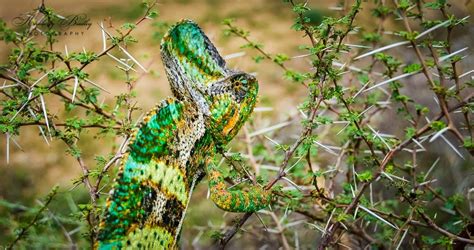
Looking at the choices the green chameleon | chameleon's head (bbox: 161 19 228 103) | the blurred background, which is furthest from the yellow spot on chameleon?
the blurred background

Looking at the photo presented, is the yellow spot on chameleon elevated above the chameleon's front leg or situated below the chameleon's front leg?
above

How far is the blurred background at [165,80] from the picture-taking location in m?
5.06

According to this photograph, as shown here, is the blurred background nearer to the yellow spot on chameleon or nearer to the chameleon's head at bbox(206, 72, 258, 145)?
the chameleon's head at bbox(206, 72, 258, 145)

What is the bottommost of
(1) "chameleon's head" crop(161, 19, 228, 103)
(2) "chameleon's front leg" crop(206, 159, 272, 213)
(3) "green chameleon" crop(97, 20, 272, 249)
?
(2) "chameleon's front leg" crop(206, 159, 272, 213)

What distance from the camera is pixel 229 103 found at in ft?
9.96

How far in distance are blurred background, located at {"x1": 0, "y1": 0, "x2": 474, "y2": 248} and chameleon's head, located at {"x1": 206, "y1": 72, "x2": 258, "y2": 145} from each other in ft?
1.78

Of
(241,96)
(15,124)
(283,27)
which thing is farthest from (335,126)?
(283,27)

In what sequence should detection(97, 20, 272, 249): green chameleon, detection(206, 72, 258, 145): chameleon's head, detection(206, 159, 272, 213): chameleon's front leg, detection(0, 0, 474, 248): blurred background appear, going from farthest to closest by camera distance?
detection(0, 0, 474, 248): blurred background
detection(206, 72, 258, 145): chameleon's head
detection(206, 159, 272, 213): chameleon's front leg
detection(97, 20, 272, 249): green chameleon

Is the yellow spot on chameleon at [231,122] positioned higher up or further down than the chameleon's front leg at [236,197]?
higher up

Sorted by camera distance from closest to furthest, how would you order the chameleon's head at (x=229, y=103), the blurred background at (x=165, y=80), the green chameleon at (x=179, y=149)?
the green chameleon at (x=179, y=149) → the chameleon's head at (x=229, y=103) → the blurred background at (x=165, y=80)

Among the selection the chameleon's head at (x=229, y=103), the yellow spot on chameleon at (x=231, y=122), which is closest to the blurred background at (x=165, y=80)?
the chameleon's head at (x=229, y=103)

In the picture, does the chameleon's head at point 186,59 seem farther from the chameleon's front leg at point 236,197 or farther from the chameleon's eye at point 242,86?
the chameleon's front leg at point 236,197

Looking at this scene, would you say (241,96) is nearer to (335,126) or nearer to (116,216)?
(116,216)

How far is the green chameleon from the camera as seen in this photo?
246cm
